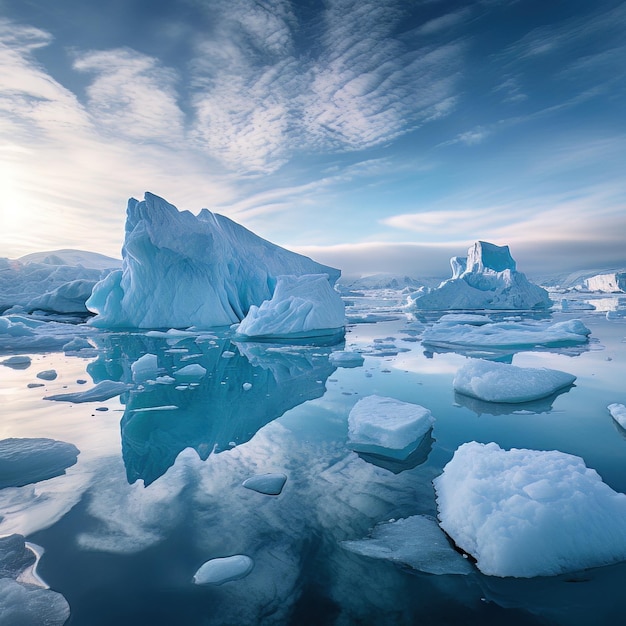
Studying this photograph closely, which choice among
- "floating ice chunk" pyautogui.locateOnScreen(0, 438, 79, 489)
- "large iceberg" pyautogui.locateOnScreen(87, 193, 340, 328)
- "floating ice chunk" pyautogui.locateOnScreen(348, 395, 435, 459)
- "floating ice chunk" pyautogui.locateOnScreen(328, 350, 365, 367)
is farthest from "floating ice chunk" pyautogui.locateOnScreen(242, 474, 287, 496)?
"large iceberg" pyautogui.locateOnScreen(87, 193, 340, 328)

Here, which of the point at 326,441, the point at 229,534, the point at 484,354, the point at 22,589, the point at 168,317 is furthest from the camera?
the point at 168,317

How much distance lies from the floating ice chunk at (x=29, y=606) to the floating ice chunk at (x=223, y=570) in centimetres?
57

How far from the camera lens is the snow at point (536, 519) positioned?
1896mm

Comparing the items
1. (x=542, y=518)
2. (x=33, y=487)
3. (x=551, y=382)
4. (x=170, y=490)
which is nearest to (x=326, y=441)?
(x=170, y=490)

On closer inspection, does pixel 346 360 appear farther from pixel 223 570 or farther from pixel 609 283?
pixel 609 283

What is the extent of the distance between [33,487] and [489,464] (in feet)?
10.8

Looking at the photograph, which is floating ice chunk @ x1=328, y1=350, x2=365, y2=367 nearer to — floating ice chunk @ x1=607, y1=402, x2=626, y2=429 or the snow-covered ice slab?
the snow-covered ice slab

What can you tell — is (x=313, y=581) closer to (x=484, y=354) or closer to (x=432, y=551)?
(x=432, y=551)

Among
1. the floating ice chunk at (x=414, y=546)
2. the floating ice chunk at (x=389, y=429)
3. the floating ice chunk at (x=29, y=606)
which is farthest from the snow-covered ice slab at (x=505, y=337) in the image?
the floating ice chunk at (x=29, y=606)

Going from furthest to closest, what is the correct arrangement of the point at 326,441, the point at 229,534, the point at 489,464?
the point at 326,441, the point at 489,464, the point at 229,534

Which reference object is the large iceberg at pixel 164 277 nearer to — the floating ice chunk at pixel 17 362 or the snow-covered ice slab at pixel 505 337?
the floating ice chunk at pixel 17 362

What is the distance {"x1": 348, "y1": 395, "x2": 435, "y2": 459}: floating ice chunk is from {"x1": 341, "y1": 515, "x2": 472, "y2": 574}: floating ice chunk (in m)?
1.09

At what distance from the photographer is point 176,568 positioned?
199 centimetres

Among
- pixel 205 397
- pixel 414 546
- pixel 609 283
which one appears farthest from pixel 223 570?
pixel 609 283
